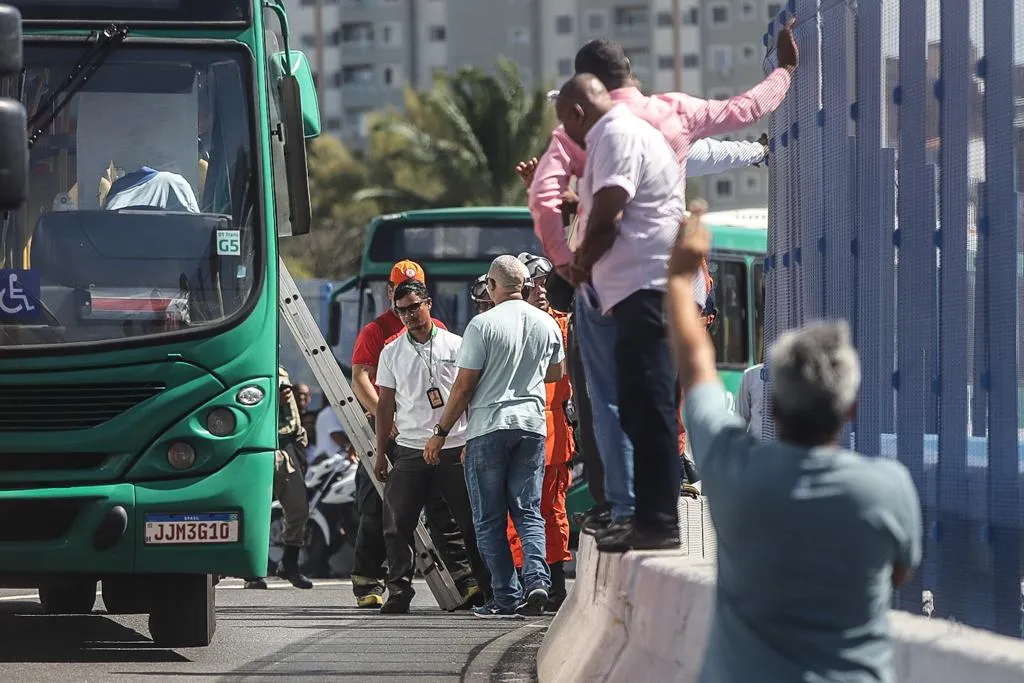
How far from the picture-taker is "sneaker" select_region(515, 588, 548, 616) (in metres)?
11.1

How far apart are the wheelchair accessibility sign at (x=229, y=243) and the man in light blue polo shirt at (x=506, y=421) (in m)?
1.87

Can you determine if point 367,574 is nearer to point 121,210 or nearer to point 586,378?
point 121,210

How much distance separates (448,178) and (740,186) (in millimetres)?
46248

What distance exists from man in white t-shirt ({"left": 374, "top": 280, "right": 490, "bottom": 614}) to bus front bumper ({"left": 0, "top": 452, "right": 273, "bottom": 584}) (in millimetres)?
2794

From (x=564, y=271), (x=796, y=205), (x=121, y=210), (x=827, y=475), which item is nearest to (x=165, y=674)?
(x=121, y=210)

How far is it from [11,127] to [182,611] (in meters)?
3.54

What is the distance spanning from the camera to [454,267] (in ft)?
62.8

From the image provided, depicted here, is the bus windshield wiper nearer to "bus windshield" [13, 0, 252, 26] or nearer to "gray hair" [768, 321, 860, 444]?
"bus windshield" [13, 0, 252, 26]

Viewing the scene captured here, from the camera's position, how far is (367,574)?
1287 cm

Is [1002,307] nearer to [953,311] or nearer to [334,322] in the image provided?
[953,311]

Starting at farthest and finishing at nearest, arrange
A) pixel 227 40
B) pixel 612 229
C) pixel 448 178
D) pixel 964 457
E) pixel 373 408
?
pixel 448 178 → pixel 373 408 → pixel 227 40 → pixel 612 229 → pixel 964 457

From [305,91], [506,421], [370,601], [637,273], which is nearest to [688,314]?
[637,273]

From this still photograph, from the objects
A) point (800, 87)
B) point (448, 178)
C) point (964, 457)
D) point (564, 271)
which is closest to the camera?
point (964, 457)

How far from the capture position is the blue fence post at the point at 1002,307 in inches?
235
